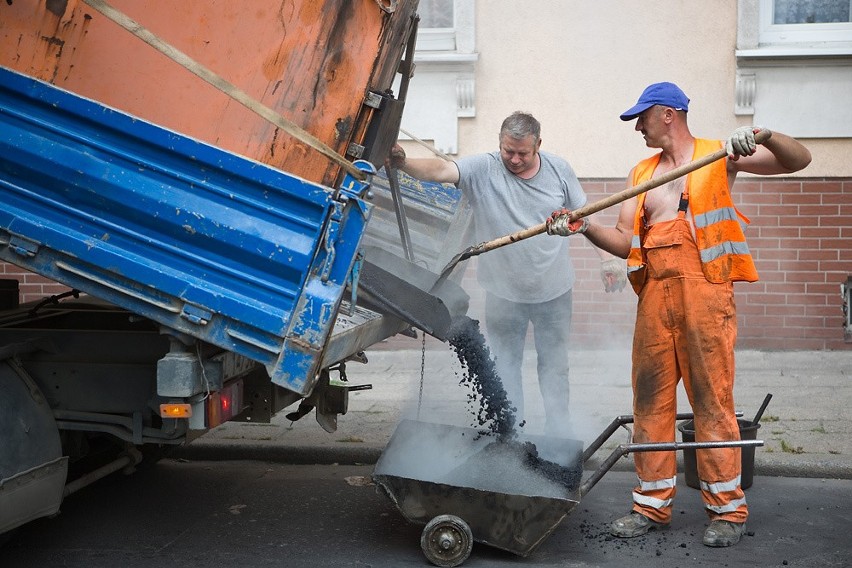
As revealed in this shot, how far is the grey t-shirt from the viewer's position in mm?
5324

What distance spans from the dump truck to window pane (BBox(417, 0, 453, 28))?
4.18 metres

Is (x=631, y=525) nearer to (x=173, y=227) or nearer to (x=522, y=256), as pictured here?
(x=522, y=256)

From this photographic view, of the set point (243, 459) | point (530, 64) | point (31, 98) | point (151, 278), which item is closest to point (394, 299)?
point (151, 278)

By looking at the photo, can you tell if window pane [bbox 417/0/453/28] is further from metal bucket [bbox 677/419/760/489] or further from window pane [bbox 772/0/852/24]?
metal bucket [bbox 677/419/760/489]

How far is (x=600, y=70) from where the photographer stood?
314 inches

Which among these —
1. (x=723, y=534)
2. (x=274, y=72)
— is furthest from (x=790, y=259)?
(x=274, y=72)

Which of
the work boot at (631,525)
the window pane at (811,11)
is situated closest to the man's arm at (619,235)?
the work boot at (631,525)

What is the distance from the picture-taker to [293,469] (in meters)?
5.56

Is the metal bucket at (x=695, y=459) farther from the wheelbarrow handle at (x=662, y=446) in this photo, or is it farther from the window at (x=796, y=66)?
the window at (x=796, y=66)

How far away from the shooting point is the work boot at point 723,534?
4219 mm

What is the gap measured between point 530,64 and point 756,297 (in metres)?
2.69

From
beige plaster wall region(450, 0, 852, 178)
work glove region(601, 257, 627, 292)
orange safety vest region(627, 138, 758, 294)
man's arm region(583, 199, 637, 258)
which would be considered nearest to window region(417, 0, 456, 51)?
beige plaster wall region(450, 0, 852, 178)

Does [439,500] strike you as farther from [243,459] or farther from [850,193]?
[850,193]

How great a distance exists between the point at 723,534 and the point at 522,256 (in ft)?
6.09
